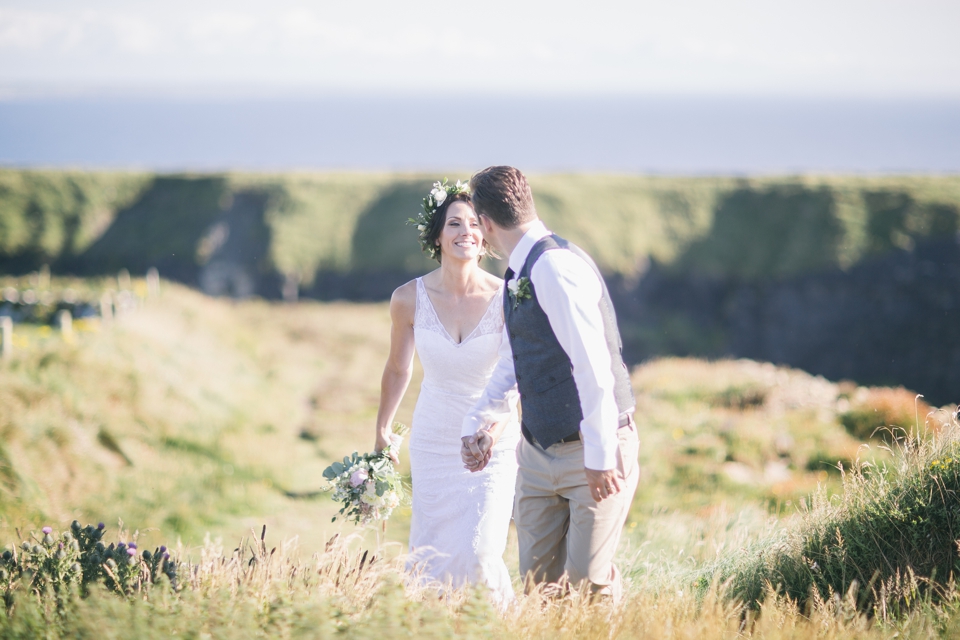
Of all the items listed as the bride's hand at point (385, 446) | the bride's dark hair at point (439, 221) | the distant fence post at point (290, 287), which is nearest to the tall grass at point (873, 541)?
the bride's hand at point (385, 446)

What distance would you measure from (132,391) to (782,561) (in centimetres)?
1025

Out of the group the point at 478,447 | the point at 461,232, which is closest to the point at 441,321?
the point at 461,232

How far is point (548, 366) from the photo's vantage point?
12.4 feet

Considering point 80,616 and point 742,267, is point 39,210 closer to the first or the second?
point 742,267

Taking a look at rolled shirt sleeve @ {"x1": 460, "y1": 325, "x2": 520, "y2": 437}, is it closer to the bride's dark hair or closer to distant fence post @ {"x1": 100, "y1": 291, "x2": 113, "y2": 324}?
the bride's dark hair

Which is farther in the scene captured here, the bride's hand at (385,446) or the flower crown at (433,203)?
the flower crown at (433,203)

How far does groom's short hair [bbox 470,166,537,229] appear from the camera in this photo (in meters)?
3.74

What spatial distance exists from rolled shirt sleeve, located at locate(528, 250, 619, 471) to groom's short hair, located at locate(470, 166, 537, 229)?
1.14 ft

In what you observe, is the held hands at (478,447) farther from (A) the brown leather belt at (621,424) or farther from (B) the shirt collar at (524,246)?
(B) the shirt collar at (524,246)

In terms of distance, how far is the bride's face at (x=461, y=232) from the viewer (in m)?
4.80

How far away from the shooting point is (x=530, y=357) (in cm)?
383

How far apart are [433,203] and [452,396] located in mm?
1410

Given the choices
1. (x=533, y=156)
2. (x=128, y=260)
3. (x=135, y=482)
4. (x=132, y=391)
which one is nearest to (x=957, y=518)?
(x=135, y=482)

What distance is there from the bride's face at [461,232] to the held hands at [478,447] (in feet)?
4.40
